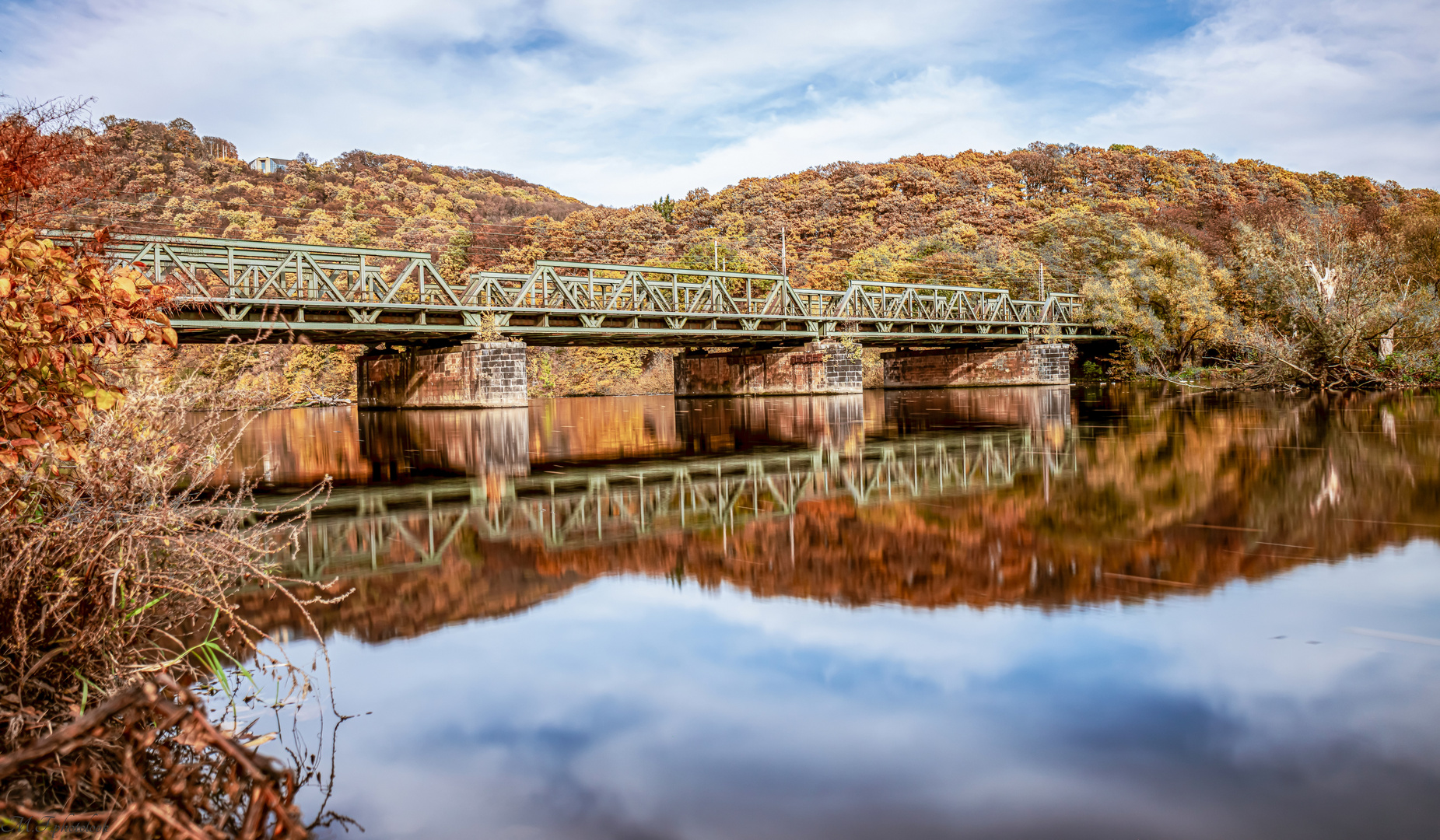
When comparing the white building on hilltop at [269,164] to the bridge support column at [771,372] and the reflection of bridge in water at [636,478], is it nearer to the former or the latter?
the bridge support column at [771,372]

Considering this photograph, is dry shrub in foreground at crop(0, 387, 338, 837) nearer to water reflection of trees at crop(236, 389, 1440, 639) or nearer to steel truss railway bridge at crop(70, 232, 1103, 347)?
water reflection of trees at crop(236, 389, 1440, 639)

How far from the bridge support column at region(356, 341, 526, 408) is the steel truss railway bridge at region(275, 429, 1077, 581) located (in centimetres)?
2086

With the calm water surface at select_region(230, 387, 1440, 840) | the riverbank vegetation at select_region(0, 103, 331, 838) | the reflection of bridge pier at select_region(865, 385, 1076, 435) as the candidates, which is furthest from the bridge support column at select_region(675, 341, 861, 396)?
the riverbank vegetation at select_region(0, 103, 331, 838)

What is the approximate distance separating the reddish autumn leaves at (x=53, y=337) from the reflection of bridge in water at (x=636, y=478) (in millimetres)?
2448

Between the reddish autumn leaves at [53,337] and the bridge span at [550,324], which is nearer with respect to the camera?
the reddish autumn leaves at [53,337]

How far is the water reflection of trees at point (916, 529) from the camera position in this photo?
17.5ft

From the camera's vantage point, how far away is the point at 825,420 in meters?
23.1

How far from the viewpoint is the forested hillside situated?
31.4m

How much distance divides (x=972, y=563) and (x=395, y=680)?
3.49 meters

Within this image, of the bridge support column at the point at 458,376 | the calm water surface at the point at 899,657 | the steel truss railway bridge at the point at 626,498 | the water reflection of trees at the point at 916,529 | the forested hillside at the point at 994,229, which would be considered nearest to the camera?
the calm water surface at the point at 899,657

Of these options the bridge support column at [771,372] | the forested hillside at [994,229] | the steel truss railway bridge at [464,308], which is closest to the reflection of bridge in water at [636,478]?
the steel truss railway bridge at [464,308]

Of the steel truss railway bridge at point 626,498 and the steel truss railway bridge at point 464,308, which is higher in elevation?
the steel truss railway bridge at point 464,308

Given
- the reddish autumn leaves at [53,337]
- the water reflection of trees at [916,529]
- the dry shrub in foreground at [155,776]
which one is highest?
the reddish autumn leaves at [53,337]

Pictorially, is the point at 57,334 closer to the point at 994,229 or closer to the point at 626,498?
the point at 626,498
